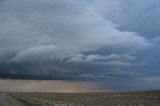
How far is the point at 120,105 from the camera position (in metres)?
118

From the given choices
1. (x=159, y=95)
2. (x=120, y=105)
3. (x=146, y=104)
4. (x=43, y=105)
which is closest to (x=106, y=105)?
(x=120, y=105)

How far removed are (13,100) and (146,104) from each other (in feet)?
216

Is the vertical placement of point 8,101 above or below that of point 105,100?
below

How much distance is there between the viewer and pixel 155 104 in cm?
12081

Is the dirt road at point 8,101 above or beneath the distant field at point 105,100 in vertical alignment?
beneath

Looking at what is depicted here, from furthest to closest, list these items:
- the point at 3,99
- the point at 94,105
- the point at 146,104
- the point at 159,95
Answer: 1. the point at 159,95
2. the point at 146,104
3. the point at 94,105
4. the point at 3,99

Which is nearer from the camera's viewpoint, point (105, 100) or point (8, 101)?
point (8, 101)

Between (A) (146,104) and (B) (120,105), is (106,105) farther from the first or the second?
(A) (146,104)

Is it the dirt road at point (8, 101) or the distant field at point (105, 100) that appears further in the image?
the distant field at point (105, 100)

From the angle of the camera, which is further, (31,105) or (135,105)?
(135,105)

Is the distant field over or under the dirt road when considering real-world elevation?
over

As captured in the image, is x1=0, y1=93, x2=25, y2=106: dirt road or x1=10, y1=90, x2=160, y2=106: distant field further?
x1=10, y1=90, x2=160, y2=106: distant field

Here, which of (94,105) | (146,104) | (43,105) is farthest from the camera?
A: (146,104)

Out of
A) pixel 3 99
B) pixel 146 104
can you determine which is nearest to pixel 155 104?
pixel 146 104
